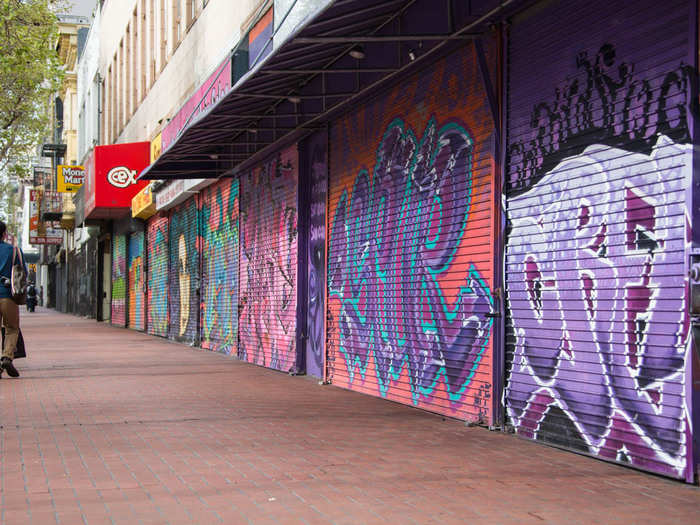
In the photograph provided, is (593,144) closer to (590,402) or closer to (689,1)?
(689,1)

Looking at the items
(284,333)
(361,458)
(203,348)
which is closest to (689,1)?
(361,458)

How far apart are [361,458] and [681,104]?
121 inches

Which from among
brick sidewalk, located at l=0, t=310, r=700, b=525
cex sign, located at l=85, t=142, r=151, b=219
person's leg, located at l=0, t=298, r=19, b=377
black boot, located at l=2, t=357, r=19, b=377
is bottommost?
brick sidewalk, located at l=0, t=310, r=700, b=525

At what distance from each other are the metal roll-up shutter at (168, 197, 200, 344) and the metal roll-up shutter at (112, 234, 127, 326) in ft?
30.2

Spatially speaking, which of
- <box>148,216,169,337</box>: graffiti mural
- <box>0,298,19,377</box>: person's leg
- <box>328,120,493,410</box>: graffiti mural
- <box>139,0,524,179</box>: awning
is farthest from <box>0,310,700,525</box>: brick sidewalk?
<box>148,216,169,337</box>: graffiti mural

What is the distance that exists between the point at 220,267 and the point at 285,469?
12.3 m

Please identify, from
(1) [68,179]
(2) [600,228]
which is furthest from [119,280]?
(2) [600,228]

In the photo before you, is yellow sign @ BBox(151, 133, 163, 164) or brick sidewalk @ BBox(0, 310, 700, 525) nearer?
brick sidewalk @ BBox(0, 310, 700, 525)

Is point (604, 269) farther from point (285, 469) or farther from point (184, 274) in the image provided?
point (184, 274)

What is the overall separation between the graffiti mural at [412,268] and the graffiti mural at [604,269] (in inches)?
31.9

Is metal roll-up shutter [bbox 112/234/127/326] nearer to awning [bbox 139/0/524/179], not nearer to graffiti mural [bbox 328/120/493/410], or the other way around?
awning [bbox 139/0/524/179]

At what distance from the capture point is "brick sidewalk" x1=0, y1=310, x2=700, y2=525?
488 centimetres

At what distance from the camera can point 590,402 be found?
6.48 m

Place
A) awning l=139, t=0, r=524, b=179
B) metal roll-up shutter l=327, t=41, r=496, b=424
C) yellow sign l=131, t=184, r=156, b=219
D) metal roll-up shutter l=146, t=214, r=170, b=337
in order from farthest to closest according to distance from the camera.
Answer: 1. metal roll-up shutter l=146, t=214, r=170, b=337
2. yellow sign l=131, t=184, r=156, b=219
3. metal roll-up shutter l=327, t=41, r=496, b=424
4. awning l=139, t=0, r=524, b=179
